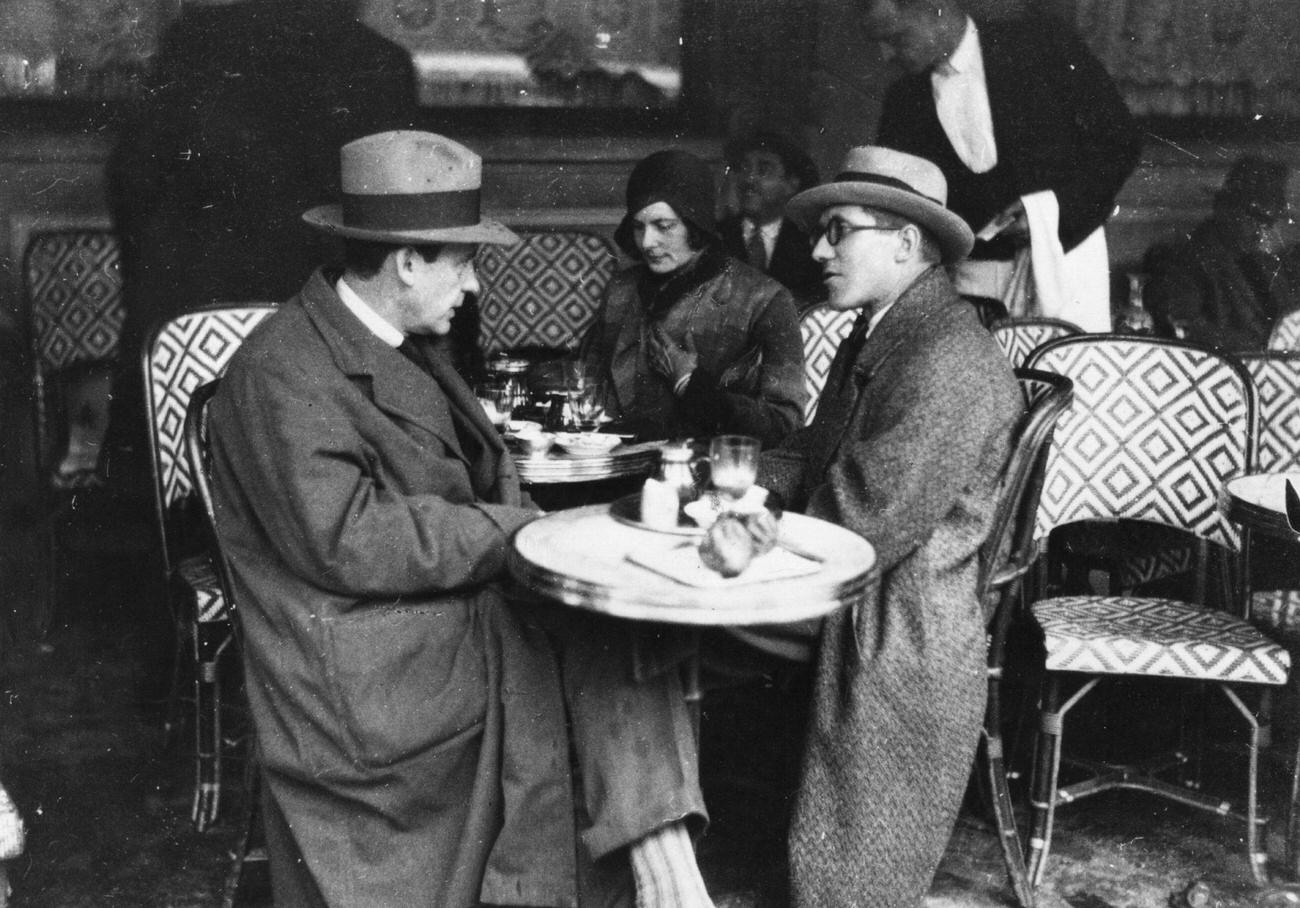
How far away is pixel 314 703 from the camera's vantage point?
2.39m

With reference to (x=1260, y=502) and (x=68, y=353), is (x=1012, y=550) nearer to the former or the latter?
(x=1260, y=502)

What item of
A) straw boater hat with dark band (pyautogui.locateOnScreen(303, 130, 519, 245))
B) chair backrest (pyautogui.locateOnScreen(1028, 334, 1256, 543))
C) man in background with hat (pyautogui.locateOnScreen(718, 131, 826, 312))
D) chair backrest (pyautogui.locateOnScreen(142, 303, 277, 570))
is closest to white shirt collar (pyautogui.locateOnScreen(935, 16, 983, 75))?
man in background with hat (pyautogui.locateOnScreen(718, 131, 826, 312))

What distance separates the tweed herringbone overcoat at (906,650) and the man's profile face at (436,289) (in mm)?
898

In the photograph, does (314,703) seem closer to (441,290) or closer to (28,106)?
(441,290)

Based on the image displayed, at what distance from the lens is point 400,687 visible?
7.84 ft

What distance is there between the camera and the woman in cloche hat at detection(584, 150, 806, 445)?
4293 mm

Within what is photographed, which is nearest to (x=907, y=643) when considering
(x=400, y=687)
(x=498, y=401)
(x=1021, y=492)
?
(x=1021, y=492)

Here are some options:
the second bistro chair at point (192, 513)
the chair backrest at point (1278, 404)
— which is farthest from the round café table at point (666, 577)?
the chair backrest at point (1278, 404)

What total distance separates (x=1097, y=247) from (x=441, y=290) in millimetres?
3754

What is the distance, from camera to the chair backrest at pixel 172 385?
3783mm

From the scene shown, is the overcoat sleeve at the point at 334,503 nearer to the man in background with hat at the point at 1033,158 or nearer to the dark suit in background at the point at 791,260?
the man in background with hat at the point at 1033,158

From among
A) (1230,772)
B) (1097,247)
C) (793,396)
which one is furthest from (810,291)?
(1230,772)

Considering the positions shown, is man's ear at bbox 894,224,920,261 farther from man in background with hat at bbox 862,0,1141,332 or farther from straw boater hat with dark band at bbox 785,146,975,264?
man in background with hat at bbox 862,0,1141,332

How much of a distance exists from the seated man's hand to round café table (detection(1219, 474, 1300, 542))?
1610 mm
